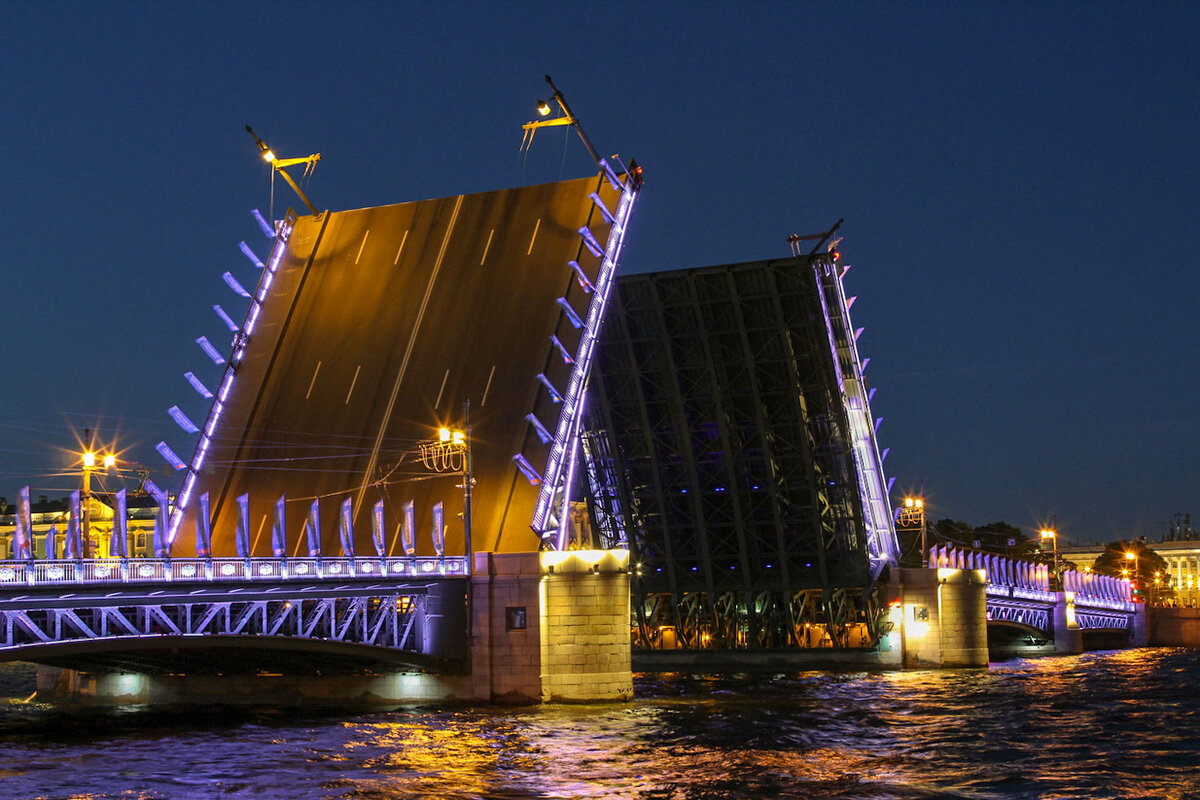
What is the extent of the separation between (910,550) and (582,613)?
114 feet

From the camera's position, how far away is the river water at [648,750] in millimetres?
25562

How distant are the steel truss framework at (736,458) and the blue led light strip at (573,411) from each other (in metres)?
5.71

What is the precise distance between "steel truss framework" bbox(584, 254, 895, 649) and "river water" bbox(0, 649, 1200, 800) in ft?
41.4

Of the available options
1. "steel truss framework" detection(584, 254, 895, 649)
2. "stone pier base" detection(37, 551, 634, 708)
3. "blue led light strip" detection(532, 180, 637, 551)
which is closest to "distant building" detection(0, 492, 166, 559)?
"steel truss framework" detection(584, 254, 895, 649)

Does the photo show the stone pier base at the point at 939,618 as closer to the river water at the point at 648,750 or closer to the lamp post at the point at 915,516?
the lamp post at the point at 915,516

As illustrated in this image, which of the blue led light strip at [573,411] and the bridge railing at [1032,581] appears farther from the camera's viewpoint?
the bridge railing at [1032,581]

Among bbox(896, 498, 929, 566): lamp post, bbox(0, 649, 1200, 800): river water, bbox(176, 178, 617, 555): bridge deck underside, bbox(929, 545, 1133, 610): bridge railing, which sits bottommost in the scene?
bbox(0, 649, 1200, 800): river water

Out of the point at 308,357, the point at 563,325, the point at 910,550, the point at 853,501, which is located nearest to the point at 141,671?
the point at 308,357

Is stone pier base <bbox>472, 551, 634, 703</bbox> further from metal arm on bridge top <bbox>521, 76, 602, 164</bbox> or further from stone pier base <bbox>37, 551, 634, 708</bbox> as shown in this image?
metal arm on bridge top <bbox>521, 76, 602, 164</bbox>

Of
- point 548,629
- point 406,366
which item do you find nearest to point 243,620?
point 548,629

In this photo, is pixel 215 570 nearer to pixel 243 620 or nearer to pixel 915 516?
pixel 243 620

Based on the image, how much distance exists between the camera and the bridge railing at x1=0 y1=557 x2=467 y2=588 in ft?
100.0

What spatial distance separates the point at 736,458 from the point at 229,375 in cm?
1968

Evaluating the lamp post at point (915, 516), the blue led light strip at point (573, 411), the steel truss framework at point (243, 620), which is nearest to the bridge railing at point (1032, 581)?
the lamp post at point (915, 516)
